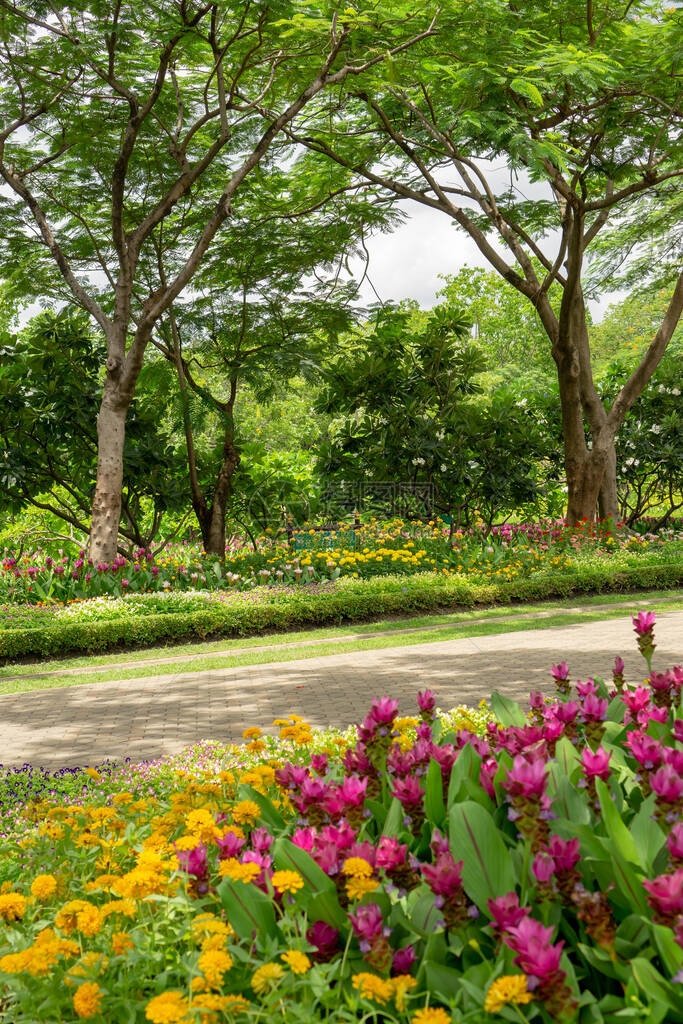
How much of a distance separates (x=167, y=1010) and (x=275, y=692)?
18.8 ft

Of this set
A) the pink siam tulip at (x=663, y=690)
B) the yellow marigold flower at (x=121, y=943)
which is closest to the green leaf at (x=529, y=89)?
the pink siam tulip at (x=663, y=690)

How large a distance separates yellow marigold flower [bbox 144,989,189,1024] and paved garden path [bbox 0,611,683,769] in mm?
3835

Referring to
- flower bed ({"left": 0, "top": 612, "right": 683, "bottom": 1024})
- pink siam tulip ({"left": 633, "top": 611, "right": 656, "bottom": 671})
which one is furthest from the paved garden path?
flower bed ({"left": 0, "top": 612, "right": 683, "bottom": 1024})

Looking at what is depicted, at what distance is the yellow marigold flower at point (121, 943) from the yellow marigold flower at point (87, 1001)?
0.20 metres

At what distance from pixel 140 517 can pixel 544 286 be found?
8354mm

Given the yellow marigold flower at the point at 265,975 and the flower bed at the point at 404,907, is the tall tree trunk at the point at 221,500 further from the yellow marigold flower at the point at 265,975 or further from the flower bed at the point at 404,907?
the yellow marigold flower at the point at 265,975

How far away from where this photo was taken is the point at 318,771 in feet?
9.38

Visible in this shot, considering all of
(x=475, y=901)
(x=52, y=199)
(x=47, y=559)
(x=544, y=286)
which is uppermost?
(x=52, y=199)

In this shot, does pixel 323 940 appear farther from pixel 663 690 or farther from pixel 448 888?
pixel 663 690

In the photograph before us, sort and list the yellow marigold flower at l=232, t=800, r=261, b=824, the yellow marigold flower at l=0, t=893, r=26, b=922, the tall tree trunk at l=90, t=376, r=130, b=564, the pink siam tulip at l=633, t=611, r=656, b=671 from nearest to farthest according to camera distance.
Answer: the yellow marigold flower at l=0, t=893, r=26, b=922
the yellow marigold flower at l=232, t=800, r=261, b=824
the pink siam tulip at l=633, t=611, r=656, b=671
the tall tree trunk at l=90, t=376, r=130, b=564

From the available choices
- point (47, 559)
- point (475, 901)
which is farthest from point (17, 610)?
point (475, 901)

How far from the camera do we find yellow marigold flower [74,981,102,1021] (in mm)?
1875

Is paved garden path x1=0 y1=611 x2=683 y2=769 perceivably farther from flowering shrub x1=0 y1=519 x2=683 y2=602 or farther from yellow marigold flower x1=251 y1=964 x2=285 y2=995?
yellow marigold flower x1=251 y1=964 x2=285 y2=995

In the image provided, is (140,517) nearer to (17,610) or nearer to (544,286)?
(17,610)
